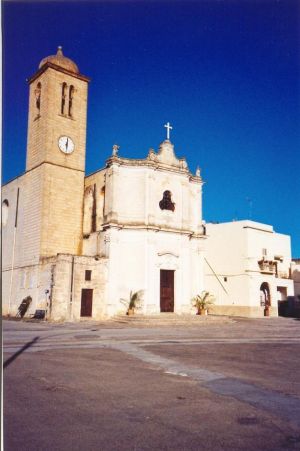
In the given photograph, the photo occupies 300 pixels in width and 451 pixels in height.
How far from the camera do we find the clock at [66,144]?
32000mm

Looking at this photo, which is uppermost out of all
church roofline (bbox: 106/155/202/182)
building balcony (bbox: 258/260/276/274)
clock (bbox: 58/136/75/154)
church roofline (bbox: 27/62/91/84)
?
church roofline (bbox: 27/62/91/84)

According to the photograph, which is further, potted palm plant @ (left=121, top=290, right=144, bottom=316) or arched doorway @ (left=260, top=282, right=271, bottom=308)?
arched doorway @ (left=260, top=282, right=271, bottom=308)

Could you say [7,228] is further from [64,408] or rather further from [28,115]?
[64,408]

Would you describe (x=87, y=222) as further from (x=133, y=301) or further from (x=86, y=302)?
(x=133, y=301)

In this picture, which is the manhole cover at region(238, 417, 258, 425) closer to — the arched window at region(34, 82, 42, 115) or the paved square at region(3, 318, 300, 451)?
the paved square at region(3, 318, 300, 451)

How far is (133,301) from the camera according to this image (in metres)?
28.8

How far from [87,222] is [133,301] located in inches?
307

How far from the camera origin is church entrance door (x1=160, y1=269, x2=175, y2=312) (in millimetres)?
30797

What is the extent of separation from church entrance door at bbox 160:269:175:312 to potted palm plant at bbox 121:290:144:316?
7.06 feet

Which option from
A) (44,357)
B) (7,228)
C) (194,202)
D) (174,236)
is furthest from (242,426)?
(7,228)

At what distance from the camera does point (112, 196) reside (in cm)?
2989

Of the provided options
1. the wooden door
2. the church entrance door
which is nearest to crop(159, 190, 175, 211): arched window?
the church entrance door

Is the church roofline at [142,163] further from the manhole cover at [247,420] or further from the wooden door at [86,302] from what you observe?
the manhole cover at [247,420]

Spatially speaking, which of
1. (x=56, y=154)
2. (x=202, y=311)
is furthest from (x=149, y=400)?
(x=56, y=154)
